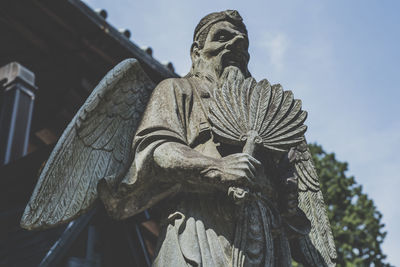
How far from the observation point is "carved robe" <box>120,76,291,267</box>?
273 cm

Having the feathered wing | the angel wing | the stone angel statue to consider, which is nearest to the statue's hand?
the stone angel statue

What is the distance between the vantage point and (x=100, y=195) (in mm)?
2971

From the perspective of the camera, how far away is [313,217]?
3537mm

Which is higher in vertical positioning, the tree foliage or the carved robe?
the tree foliage

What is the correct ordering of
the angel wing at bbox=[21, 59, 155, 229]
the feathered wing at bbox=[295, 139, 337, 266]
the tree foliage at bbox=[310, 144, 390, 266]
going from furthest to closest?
the tree foliage at bbox=[310, 144, 390, 266], the feathered wing at bbox=[295, 139, 337, 266], the angel wing at bbox=[21, 59, 155, 229]

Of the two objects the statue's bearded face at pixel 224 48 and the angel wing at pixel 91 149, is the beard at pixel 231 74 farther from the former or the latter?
the angel wing at pixel 91 149

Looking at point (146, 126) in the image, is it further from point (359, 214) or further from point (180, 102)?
point (359, 214)

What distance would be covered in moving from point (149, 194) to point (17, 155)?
423 cm

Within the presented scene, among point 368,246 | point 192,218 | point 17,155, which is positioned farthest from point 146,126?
point 368,246

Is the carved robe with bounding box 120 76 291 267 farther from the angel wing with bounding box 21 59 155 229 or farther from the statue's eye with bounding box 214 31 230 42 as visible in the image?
the statue's eye with bounding box 214 31 230 42

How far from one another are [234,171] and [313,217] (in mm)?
1030

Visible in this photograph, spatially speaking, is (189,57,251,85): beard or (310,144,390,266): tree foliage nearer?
(189,57,251,85): beard

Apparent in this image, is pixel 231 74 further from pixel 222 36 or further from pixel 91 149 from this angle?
pixel 91 149

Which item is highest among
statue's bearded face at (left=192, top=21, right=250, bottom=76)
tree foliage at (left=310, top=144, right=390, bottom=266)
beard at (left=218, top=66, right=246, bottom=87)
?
tree foliage at (left=310, top=144, right=390, bottom=266)
